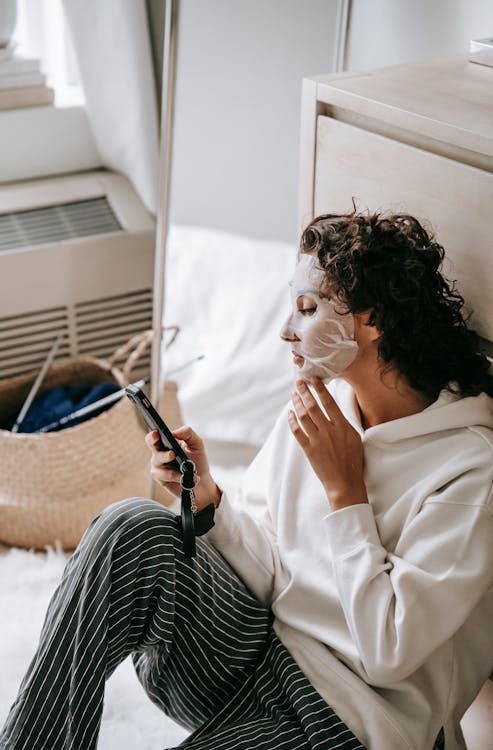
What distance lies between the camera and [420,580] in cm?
98

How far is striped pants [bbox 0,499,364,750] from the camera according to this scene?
1.04 m

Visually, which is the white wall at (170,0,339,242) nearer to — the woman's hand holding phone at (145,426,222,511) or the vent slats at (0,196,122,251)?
the vent slats at (0,196,122,251)

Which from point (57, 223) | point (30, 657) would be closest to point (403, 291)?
point (30, 657)

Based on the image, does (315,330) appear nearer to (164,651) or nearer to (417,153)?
(417,153)

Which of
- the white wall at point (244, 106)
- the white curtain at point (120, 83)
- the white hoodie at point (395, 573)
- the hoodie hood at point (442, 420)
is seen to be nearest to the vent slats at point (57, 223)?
the white curtain at point (120, 83)

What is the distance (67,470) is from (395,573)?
96 cm

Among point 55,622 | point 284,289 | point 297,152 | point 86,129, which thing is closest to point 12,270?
point 86,129

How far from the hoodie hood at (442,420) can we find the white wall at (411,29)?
1.91 feet

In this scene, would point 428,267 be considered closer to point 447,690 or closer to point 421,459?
point 421,459

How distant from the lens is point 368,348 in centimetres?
107

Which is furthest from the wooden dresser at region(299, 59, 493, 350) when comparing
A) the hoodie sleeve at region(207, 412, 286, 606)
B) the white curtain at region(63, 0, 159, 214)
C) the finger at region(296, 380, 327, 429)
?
the white curtain at region(63, 0, 159, 214)

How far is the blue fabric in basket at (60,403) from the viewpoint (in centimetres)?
186

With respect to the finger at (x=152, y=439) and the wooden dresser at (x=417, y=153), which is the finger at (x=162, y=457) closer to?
the finger at (x=152, y=439)

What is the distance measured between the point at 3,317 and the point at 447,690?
1249 millimetres
